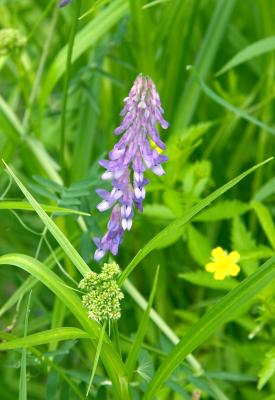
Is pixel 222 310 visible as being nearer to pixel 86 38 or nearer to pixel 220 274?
pixel 220 274

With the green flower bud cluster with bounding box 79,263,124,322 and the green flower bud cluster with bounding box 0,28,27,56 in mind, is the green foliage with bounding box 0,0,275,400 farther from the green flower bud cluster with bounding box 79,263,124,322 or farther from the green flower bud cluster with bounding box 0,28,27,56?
the green flower bud cluster with bounding box 79,263,124,322

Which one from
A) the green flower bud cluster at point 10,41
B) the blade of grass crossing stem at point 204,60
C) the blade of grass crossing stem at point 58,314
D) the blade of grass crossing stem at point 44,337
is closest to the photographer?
the blade of grass crossing stem at point 44,337

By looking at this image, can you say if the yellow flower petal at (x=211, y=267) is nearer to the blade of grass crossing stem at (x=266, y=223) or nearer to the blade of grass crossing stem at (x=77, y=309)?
the blade of grass crossing stem at (x=266, y=223)

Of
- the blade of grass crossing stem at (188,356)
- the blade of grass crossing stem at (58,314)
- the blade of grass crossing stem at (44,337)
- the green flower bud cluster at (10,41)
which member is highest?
the green flower bud cluster at (10,41)

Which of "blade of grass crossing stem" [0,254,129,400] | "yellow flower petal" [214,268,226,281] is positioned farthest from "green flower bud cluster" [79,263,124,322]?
"yellow flower petal" [214,268,226,281]

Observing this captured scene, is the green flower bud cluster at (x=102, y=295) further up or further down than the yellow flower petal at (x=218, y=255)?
further up

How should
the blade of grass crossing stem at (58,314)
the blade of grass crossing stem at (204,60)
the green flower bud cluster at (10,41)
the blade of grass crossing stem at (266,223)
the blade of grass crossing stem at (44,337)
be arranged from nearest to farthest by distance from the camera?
the blade of grass crossing stem at (44,337)
the blade of grass crossing stem at (266,223)
the blade of grass crossing stem at (58,314)
the green flower bud cluster at (10,41)
the blade of grass crossing stem at (204,60)

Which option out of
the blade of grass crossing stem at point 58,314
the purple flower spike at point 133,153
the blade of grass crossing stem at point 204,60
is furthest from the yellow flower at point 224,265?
the blade of grass crossing stem at point 204,60

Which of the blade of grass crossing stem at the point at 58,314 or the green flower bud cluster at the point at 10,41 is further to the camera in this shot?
the green flower bud cluster at the point at 10,41
